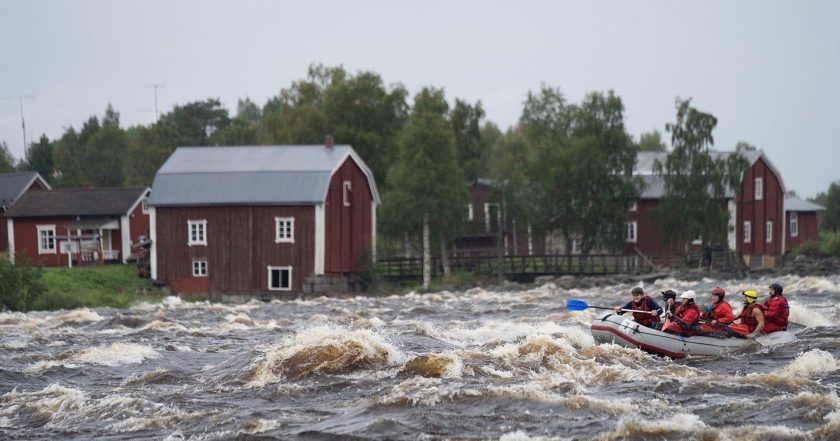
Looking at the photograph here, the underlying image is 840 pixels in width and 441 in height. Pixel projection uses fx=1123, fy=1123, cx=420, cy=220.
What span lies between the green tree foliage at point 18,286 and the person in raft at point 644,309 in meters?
19.8

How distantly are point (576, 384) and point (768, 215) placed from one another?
45.1 meters

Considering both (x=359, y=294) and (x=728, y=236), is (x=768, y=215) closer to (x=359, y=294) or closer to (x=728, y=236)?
(x=728, y=236)

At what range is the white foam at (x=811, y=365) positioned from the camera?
16359mm

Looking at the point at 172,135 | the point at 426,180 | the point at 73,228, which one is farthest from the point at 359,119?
the point at 172,135

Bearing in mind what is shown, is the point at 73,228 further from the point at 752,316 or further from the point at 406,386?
the point at 406,386

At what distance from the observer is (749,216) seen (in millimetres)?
56875

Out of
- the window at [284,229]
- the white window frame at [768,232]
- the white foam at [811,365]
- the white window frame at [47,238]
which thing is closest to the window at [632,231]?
the white window frame at [768,232]

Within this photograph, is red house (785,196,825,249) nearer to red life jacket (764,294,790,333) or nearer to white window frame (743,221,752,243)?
white window frame (743,221,752,243)

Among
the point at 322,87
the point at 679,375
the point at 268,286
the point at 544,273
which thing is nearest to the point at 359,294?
the point at 268,286

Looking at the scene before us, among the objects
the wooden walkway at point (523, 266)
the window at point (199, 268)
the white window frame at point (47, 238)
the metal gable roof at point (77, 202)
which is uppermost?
the metal gable roof at point (77, 202)

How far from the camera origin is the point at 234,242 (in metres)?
44.1

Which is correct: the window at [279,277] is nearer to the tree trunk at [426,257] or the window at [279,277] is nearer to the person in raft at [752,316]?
the tree trunk at [426,257]

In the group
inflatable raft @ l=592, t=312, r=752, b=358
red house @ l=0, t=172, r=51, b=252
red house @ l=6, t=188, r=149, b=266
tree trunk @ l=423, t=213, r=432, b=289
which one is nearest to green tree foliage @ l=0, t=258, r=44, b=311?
red house @ l=6, t=188, r=149, b=266

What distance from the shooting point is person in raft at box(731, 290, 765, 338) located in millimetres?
20141
